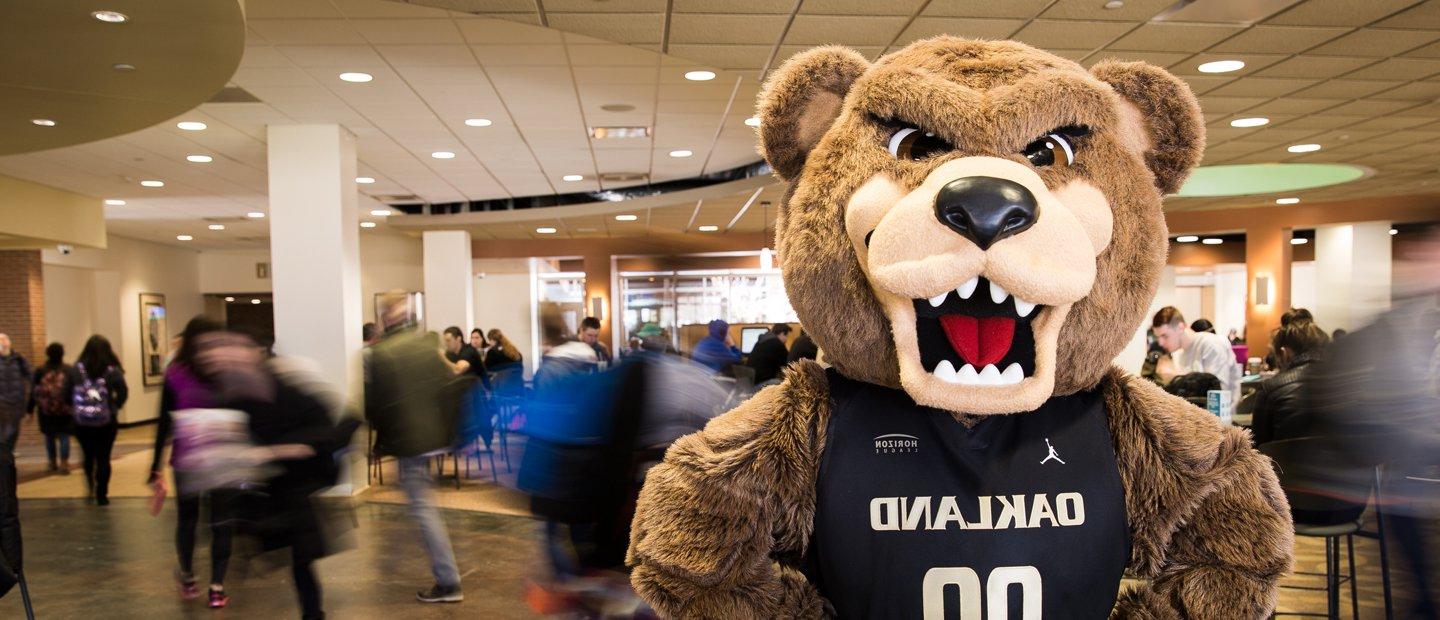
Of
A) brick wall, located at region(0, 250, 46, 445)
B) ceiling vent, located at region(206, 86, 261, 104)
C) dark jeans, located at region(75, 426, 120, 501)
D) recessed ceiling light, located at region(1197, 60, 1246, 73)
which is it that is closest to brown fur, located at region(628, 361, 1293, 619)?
recessed ceiling light, located at region(1197, 60, 1246, 73)

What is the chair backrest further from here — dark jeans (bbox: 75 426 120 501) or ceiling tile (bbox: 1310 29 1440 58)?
dark jeans (bbox: 75 426 120 501)

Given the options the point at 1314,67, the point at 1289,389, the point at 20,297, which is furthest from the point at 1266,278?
the point at 20,297

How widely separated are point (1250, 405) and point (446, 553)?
4.41m

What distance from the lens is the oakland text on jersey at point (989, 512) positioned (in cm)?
109

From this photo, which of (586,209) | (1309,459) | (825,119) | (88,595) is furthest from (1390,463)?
(586,209)

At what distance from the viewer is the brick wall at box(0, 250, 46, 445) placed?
11523 millimetres

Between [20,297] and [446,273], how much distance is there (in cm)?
506

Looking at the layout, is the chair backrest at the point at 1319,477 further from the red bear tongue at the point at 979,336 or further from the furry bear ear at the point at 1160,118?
the red bear tongue at the point at 979,336

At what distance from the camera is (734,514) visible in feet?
3.62

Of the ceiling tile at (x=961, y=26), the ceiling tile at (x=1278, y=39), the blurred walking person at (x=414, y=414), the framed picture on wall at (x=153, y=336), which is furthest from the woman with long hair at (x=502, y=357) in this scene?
the framed picture on wall at (x=153, y=336)

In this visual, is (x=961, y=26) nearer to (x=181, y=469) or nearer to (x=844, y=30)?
(x=844, y=30)

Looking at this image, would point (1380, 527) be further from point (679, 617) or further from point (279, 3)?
point (279, 3)

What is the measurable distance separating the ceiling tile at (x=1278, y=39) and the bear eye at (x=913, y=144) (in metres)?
4.53

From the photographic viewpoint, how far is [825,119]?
122 cm
